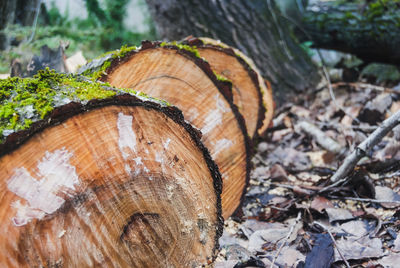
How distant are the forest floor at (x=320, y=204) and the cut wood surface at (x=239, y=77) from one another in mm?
430

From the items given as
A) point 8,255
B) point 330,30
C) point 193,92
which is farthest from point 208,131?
point 330,30

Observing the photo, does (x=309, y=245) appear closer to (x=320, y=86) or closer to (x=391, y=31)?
(x=320, y=86)

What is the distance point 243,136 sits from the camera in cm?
197

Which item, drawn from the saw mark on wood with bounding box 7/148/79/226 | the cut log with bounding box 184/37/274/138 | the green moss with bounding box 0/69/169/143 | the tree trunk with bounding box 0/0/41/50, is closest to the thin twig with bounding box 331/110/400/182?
the cut log with bounding box 184/37/274/138

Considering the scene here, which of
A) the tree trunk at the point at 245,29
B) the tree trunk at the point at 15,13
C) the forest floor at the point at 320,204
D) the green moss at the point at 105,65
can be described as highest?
the tree trunk at the point at 15,13

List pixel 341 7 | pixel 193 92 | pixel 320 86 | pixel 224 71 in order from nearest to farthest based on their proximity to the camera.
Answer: pixel 193 92 < pixel 224 71 < pixel 320 86 < pixel 341 7

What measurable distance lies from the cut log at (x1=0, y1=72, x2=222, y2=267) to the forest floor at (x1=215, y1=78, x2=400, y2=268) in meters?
0.38

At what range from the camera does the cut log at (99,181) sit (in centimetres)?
100

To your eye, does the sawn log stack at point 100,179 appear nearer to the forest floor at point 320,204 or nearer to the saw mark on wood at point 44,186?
the saw mark on wood at point 44,186

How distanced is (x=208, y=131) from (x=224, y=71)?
2.19ft

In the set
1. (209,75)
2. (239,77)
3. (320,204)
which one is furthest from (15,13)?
(320,204)

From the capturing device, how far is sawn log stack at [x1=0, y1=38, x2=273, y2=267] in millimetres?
1001

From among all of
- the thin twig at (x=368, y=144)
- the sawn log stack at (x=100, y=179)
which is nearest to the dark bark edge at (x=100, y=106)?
the sawn log stack at (x=100, y=179)

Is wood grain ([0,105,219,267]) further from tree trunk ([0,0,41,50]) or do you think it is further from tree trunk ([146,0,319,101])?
tree trunk ([0,0,41,50])
